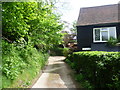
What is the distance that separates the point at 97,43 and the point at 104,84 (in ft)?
29.2

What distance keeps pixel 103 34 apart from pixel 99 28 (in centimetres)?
83

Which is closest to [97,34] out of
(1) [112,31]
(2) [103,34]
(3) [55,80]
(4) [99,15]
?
(2) [103,34]

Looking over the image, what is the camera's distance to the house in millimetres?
12164

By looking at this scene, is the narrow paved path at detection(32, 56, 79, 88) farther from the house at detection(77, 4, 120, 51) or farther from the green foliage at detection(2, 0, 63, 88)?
the house at detection(77, 4, 120, 51)


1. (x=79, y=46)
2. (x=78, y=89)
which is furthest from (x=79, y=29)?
(x=78, y=89)

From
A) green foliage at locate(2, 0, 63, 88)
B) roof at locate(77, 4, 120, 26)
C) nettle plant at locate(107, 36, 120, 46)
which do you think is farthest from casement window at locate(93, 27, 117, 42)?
green foliage at locate(2, 0, 63, 88)

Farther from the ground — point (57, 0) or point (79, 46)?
point (57, 0)

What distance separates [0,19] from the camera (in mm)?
4711

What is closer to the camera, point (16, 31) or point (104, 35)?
point (16, 31)

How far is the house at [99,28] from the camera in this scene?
12.2m

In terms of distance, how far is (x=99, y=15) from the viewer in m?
14.0

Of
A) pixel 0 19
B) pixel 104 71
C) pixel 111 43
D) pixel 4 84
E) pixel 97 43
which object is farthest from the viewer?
pixel 97 43

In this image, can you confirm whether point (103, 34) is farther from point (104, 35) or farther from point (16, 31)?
point (16, 31)

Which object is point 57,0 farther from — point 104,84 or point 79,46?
point 104,84
